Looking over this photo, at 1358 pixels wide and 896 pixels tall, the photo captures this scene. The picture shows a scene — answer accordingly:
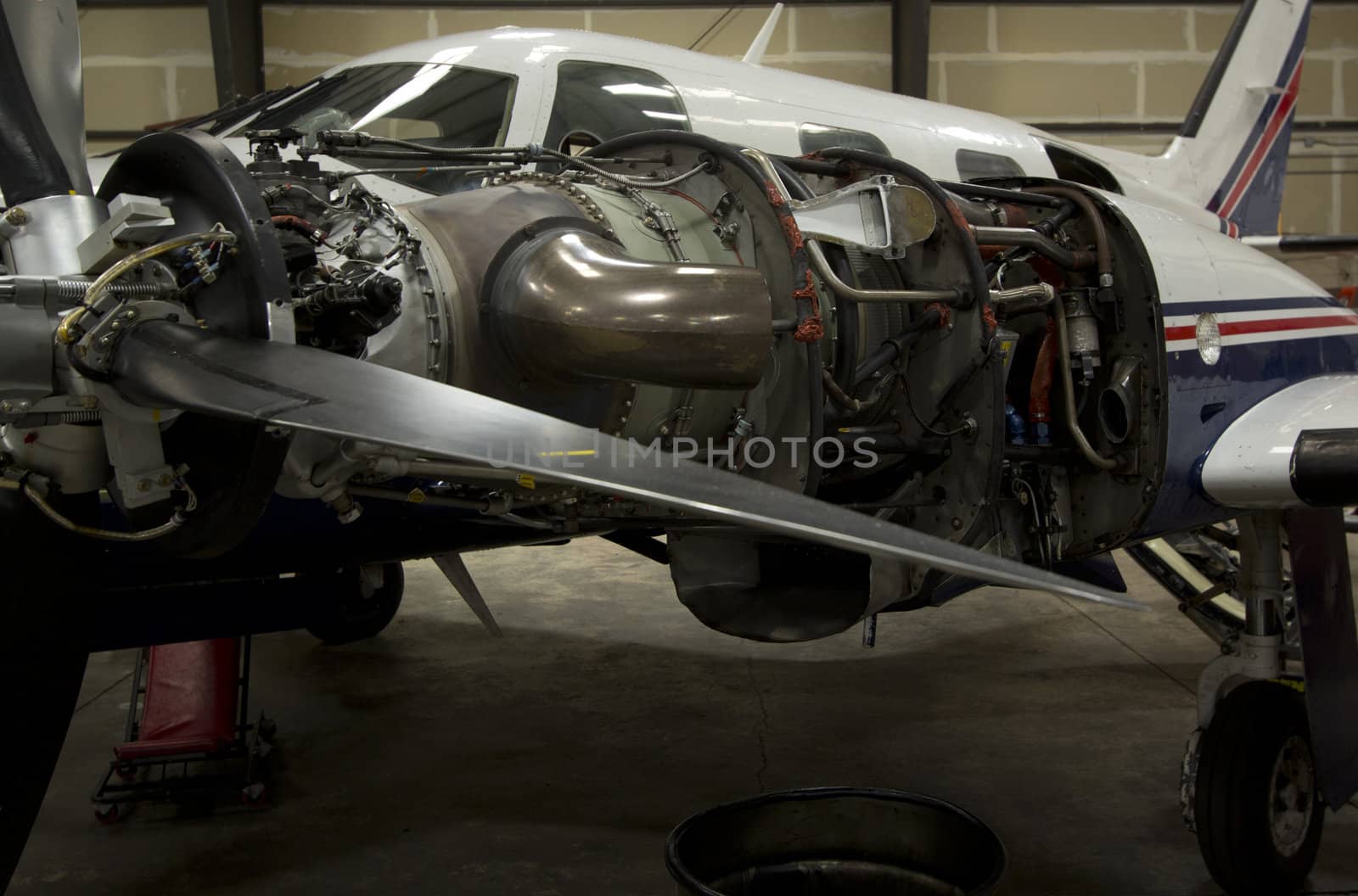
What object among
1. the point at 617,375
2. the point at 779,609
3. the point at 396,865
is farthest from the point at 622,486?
the point at 396,865

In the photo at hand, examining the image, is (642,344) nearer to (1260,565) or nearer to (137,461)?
(137,461)

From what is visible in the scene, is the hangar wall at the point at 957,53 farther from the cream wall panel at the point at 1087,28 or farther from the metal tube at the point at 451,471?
the metal tube at the point at 451,471

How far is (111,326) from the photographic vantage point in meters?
2.13

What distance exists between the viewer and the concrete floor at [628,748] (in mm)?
4156

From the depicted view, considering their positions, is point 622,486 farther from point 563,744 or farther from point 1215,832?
point 563,744

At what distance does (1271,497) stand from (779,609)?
1562mm

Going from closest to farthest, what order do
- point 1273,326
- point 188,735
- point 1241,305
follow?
1. point 1241,305
2. point 1273,326
3. point 188,735

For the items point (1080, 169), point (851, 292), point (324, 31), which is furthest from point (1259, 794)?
→ point (324, 31)

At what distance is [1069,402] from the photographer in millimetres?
3818

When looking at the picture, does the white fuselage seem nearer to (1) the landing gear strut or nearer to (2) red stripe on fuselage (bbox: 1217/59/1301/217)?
(2) red stripe on fuselage (bbox: 1217/59/1301/217)

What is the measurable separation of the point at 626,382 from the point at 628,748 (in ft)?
9.37

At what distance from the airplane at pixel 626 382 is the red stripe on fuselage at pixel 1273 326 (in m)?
0.02

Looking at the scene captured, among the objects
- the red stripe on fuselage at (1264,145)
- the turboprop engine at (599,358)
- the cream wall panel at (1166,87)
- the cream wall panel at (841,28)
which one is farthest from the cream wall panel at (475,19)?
the turboprop engine at (599,358)

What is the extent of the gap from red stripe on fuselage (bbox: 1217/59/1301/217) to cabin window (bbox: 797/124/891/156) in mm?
3814
